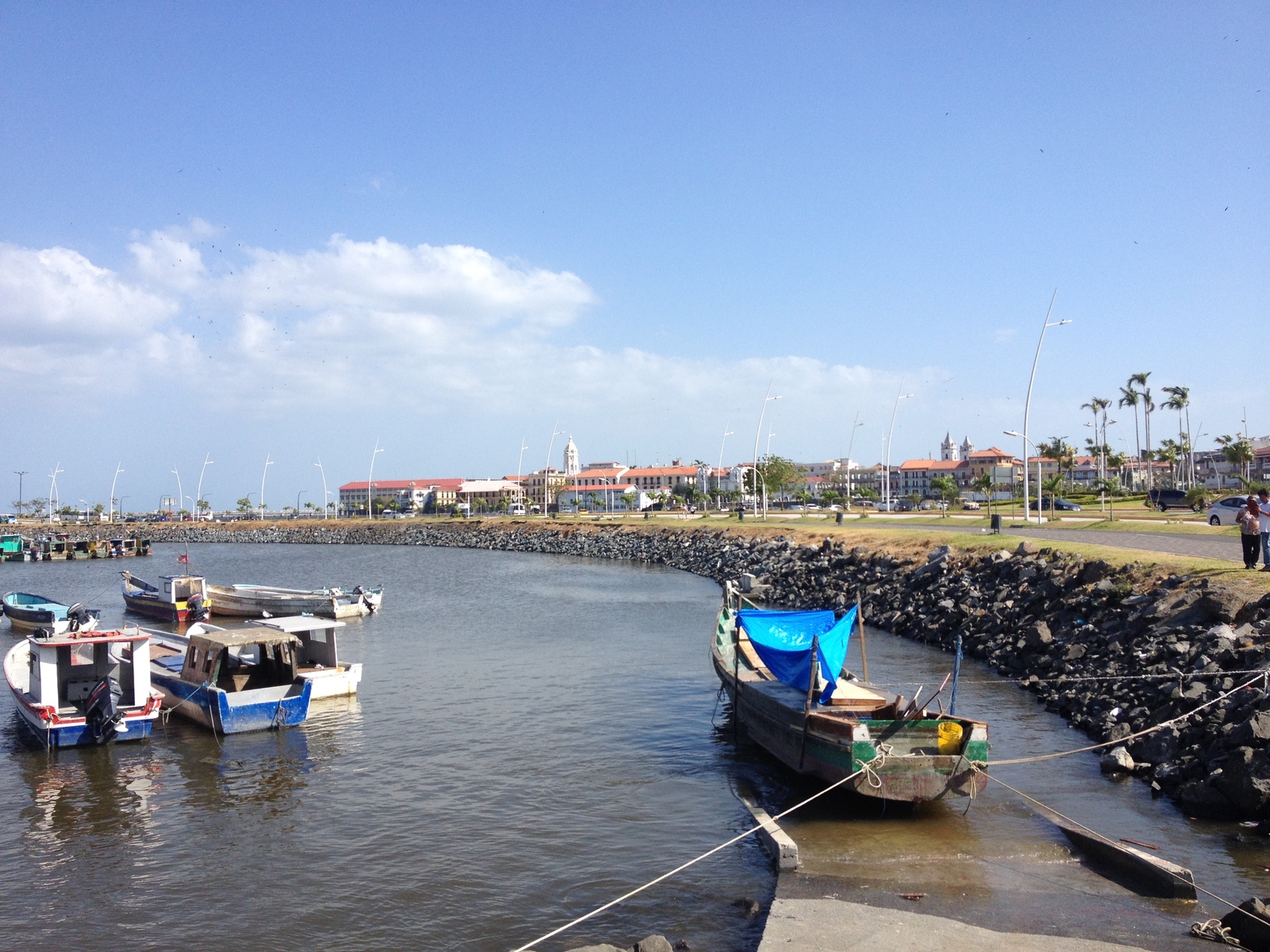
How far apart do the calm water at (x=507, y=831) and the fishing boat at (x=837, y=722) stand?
81 cm

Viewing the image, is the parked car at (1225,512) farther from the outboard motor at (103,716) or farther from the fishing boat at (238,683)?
the outboard motor at (103,716)

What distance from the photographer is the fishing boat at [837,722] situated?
15.0m

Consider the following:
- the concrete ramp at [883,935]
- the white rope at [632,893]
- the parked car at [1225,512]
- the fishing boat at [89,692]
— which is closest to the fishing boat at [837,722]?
the white rope at [632,893]

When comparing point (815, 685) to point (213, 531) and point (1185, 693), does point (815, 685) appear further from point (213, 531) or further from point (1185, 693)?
point (213, 531)

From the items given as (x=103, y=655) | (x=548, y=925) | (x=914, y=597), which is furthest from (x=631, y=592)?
(x=548, y=925)

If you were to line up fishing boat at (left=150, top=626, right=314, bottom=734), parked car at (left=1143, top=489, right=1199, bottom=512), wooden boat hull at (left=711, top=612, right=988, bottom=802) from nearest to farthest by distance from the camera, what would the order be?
wooden boat hull at (left=711, top=612, right=988, bottom=802) → fishing boat at (left=150, top=626, right=314, bottom=734) → parked car at (left=1143, top=489, right=1199, bottom=512)

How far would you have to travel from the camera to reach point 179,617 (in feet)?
152

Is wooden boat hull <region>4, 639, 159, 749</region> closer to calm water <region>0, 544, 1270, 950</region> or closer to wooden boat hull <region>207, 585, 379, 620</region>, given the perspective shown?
calm water <region>0, 544, 1270, 950</region>

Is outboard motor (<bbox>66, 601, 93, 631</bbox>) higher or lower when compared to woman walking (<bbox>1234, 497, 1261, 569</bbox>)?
lower

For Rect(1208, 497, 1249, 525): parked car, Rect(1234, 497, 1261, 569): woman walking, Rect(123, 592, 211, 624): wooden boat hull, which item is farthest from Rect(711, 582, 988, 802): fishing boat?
Rect(123, 592, 211, 624): wooden boat hull

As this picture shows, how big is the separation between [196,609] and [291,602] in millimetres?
5045

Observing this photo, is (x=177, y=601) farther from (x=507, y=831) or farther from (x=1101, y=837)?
(x=1101, y=837)

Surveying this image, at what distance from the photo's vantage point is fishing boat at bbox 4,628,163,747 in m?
21.2

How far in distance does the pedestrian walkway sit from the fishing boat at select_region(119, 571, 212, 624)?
137ft
